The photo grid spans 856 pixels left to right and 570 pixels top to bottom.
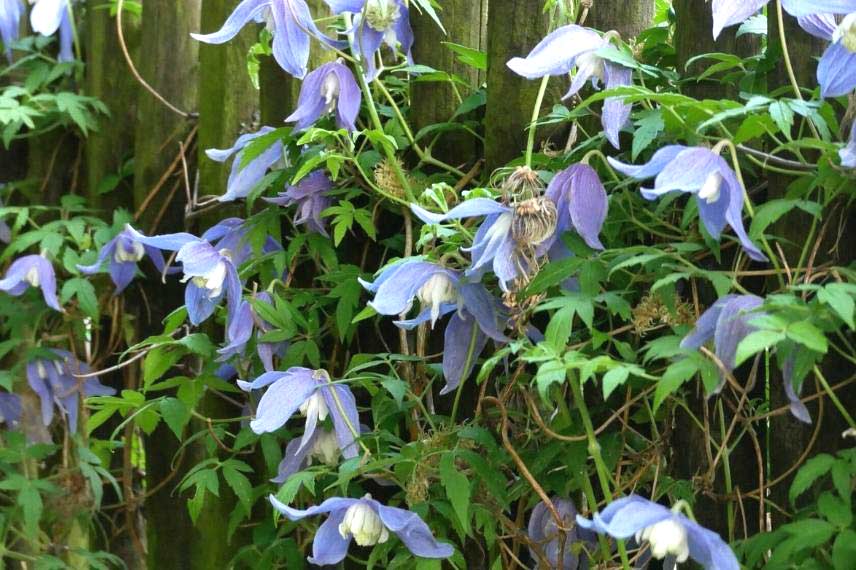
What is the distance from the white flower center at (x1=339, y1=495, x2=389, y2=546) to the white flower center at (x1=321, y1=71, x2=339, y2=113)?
23.9 inches

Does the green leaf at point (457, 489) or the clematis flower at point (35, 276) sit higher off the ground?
the green leaf at point (457, 489)

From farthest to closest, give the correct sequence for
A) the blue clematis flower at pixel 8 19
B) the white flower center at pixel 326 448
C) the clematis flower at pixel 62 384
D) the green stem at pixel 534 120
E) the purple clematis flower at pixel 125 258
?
the blue clematis flower at pixel 8 19
the clematis flower at pixel 62 384
the purple clematis flower at pixel 125 258
the white flower center at pixel 326 448
the green stem at pixel 534 120

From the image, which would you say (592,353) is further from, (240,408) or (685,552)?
(240,408)

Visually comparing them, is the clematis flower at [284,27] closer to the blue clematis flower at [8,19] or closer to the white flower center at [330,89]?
the white flower center at [330,89]

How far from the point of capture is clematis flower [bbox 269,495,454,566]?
1.35 meters

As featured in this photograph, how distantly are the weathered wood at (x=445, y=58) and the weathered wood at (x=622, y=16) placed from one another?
9.9 inches

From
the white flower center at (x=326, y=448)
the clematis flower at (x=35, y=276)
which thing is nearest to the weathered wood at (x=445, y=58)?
the white flower center at (x=326, y=448)

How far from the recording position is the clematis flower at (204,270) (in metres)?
1.63

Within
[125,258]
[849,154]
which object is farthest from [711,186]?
[125,258]

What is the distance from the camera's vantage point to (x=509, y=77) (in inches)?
64.4

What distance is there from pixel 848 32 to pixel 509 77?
23.3 inches

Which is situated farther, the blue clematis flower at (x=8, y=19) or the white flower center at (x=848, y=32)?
the blue clematis flower at (x=8, y=19)

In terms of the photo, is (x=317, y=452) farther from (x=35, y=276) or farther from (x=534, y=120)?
(x=35, y=276)

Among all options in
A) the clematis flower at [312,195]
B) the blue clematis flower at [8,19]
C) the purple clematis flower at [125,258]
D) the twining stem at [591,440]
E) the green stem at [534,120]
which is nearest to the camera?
the twining stem at [591,440]
